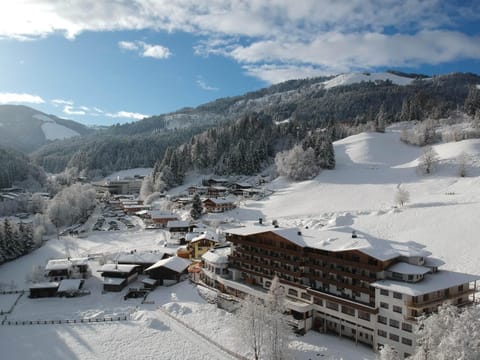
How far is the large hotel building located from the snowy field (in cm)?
225

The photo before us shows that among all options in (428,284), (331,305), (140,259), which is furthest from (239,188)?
(428,284)

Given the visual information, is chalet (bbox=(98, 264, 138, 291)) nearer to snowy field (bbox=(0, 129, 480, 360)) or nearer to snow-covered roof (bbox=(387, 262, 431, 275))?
snowy field (bbox=(0, 129, 480, 360))

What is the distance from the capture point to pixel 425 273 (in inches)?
1251

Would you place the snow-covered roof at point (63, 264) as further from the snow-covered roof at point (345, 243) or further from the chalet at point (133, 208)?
the chalet at point (133, 208)

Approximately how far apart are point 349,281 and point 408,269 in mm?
5267

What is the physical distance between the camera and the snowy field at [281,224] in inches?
1267

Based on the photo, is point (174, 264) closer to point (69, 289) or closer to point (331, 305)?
point (69, 289)

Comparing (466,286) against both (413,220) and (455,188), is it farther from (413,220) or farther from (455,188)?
(455,188)

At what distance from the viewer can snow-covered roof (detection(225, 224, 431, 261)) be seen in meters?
32.8

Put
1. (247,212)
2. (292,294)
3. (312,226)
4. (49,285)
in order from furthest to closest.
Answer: (247,212)
(312,226)
(49,285)
(292,294)

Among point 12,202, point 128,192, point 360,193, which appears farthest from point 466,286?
point 128,192

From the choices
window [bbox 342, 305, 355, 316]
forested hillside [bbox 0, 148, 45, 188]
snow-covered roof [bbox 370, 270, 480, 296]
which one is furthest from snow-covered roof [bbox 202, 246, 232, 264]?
forested hillside [bbox 0, 148, 45, 188]

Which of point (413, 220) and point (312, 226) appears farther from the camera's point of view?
point (312, 226)

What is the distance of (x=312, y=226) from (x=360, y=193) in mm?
25569
